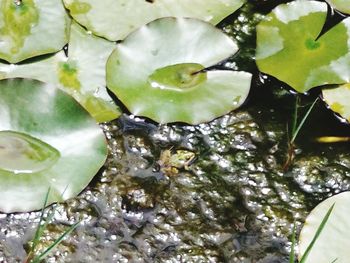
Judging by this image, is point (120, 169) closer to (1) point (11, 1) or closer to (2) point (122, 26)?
(2) point (122, 26)

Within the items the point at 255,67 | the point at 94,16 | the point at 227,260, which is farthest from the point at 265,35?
the point at 227,260

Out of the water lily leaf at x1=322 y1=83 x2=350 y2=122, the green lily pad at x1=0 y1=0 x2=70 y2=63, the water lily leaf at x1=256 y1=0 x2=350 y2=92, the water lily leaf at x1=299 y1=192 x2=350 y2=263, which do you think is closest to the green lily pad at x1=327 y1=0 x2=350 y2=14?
the water lily leaf at x1=256 y1=0 x2=350 y2=92

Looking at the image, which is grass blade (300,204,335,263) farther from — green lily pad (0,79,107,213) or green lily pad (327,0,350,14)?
green lily pad (327,0,350,14)

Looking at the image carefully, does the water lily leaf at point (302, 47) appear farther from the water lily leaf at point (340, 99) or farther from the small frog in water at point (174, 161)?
the small frog in water at point (174, 161)

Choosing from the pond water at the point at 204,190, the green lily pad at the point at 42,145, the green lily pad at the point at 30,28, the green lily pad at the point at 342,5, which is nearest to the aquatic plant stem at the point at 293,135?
the pond water at the point at 204,190

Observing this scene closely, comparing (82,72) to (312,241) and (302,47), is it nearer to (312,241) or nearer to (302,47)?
(302,47)

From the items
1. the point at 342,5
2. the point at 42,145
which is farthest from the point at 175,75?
the point at 342,5
